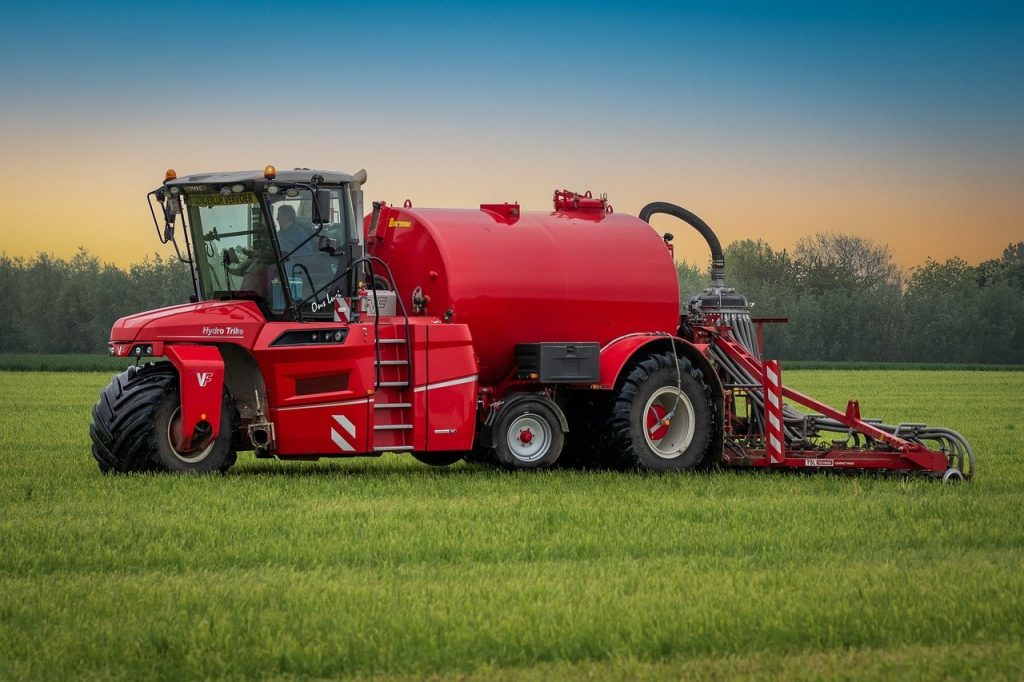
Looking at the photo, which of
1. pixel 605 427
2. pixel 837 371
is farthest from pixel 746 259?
pixel 605 427

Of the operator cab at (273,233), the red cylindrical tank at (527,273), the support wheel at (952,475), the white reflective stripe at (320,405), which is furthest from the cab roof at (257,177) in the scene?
the support wheel at (952,475)

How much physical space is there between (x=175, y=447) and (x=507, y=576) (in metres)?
6.46

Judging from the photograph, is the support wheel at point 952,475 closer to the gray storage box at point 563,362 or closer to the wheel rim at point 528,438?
the gray storage box at point 563,362

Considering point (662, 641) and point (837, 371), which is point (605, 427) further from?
point (837, 371)

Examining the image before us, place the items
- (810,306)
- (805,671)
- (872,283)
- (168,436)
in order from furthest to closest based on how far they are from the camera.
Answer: (872,283) < (810,306) < (168,436) < (805,671)

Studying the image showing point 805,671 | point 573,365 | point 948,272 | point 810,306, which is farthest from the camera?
point 948,272

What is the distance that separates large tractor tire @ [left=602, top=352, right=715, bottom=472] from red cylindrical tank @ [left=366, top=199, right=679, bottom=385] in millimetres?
801

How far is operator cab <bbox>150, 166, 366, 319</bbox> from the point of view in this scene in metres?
15.7

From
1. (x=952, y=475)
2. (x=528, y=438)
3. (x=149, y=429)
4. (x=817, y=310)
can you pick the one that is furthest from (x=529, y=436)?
(x=817, y=310)

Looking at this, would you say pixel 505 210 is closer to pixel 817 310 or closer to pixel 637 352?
pixel 637 352

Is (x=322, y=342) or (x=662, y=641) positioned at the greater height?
(x=322, y=342)

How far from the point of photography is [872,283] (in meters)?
103

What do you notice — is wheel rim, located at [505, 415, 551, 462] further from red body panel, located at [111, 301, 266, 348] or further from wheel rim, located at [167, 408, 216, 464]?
wheel rim, located at [167, 408, 216, 464]

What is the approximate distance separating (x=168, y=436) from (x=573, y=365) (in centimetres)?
465
